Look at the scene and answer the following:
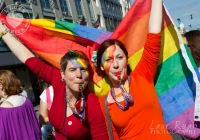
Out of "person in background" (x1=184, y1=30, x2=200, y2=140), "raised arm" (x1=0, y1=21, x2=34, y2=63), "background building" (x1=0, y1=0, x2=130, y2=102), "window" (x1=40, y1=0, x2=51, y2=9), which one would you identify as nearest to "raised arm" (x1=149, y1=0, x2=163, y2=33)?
"person in background" (x1=184, y1=30, x2=200, y2=140)

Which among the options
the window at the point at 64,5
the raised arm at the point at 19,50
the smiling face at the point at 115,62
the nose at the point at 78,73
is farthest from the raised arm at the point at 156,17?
the window at the point at 64,5

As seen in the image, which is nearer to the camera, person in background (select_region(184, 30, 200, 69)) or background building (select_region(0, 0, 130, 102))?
person in background (select_region(184, 30, 200, 69))

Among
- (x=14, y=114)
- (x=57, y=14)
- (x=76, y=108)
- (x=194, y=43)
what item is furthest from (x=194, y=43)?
(x=57, y=14)

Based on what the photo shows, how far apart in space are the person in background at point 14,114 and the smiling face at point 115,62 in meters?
1.22

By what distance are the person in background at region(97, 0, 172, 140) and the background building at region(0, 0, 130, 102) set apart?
29.5ft

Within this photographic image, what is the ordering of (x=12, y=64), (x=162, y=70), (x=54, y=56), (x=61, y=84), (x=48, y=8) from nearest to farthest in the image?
(x=61, y=84) → (x=162, y=70) → (x=54, y=56) → (x=12, y=64) → (x=48, y=8)

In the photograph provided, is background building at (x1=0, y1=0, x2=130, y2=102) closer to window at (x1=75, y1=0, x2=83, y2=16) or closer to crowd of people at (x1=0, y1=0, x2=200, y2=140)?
window at (x1=75, y1=0, x2=83, y2=16)

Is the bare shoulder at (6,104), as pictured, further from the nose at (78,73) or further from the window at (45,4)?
the window at (45,4)

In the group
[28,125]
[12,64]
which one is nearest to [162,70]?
[28,125]

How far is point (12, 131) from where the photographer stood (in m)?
2.66

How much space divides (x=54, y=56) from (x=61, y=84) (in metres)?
0.57

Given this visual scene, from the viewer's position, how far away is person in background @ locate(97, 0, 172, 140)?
1.90 m

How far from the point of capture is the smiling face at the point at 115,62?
199 cm

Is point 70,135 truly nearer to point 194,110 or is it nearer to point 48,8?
point 194,110
